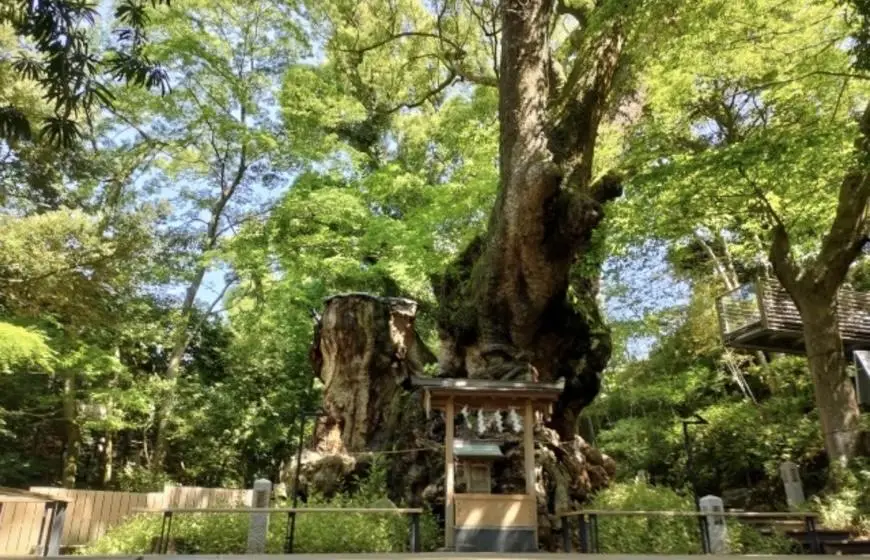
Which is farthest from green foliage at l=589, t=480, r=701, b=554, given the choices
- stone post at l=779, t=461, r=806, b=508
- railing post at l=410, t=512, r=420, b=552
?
stone post at l=779, t=461, r=806, b=508

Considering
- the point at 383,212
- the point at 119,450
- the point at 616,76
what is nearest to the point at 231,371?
the point at 119,450

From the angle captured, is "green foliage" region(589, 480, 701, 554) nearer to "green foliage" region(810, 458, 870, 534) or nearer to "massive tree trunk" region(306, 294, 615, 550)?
"massive tree trunk" region(306, 294, 615, 550)

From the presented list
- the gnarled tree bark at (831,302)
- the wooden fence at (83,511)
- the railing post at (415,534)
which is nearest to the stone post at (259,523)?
the railing post at (415,534)

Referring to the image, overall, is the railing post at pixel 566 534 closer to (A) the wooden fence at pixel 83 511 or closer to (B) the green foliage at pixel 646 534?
(B) the green foliage at pixel 646 534

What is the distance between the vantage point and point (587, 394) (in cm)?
1041

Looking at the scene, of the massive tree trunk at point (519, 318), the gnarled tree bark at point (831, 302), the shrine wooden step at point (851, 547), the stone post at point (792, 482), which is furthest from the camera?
the stone post at point (792, 482)

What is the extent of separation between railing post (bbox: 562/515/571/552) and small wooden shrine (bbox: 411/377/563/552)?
3.05ft

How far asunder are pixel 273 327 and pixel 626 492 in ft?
37.0

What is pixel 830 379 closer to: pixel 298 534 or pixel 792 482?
Answer: pixel 792 482

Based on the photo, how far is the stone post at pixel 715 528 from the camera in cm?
725

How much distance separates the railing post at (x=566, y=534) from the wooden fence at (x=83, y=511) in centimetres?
715

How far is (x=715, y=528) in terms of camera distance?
739cm

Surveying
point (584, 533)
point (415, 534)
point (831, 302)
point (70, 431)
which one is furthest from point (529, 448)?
point (70, 431)

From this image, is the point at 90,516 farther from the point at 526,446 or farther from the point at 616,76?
the point at 616,76
